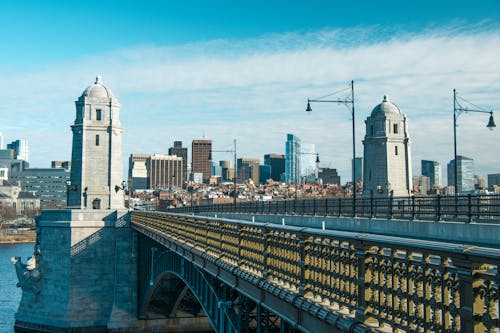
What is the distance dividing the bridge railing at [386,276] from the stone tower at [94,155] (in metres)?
37.7

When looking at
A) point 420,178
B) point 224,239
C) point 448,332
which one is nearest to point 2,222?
point 420,178

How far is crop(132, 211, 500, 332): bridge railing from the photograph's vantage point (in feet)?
19.3

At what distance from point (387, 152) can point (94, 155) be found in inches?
996

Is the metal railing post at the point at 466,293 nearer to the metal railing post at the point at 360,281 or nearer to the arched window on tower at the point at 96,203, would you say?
the metal railing post at the point at 360,281

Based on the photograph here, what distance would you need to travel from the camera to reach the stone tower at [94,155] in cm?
4934

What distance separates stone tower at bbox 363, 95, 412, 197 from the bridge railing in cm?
4276

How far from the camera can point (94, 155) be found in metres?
49.6

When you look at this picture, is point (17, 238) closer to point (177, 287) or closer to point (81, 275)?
point (81, 275)

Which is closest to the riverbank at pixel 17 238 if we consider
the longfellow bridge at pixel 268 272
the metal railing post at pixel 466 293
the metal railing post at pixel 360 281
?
the longfellow bridge at pixel 268 272

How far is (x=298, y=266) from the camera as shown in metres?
10.6

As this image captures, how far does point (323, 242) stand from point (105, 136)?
42.3 m

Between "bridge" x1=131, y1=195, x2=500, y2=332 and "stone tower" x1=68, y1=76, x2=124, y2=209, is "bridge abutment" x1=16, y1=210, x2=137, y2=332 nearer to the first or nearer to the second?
"stone tower" x1=68, y1=76, x2=124, y2=209

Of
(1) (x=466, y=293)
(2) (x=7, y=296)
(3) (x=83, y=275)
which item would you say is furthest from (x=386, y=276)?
(2) (x=7, y=296)

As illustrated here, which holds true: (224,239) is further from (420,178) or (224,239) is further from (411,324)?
(420,178)
